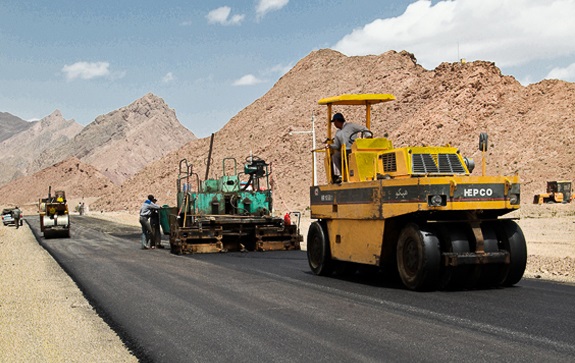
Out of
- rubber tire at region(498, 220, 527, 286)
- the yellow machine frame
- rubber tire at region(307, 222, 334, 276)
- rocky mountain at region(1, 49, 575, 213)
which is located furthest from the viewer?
rocky mountain at region(1, 49, 575, 213)

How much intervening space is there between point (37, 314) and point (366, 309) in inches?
187

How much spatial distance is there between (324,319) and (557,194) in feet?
146

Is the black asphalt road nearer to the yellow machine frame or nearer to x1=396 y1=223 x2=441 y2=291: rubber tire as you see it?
x1=396 y1=223 x2=441 y2=291: rubber tire

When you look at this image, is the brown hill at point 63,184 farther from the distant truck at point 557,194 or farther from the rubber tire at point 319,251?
the rubber tire at point 319,251

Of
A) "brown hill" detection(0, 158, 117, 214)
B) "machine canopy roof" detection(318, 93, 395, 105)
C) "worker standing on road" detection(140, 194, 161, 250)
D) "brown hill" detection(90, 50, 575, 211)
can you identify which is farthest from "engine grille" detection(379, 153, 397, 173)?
"brown hill" detection(0, 158, 117, 214)

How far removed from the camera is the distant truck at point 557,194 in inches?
1933

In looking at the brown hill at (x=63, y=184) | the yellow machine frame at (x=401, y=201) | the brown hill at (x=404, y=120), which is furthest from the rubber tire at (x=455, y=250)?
the brown hill at (x=63, y=184)

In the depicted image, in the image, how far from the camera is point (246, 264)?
54.3 feet

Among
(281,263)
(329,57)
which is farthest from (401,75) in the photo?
(281,263)

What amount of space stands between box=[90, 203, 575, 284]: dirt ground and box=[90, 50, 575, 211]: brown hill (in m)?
11.5

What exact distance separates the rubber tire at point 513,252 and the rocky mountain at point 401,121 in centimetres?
4520

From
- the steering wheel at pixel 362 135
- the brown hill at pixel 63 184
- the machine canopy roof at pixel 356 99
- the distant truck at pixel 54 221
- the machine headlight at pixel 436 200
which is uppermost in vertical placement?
the brown hill at pixel 63 184

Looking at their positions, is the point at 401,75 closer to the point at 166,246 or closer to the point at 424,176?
the point at 166,246

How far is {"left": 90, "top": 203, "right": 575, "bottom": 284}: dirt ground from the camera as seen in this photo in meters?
14.7
